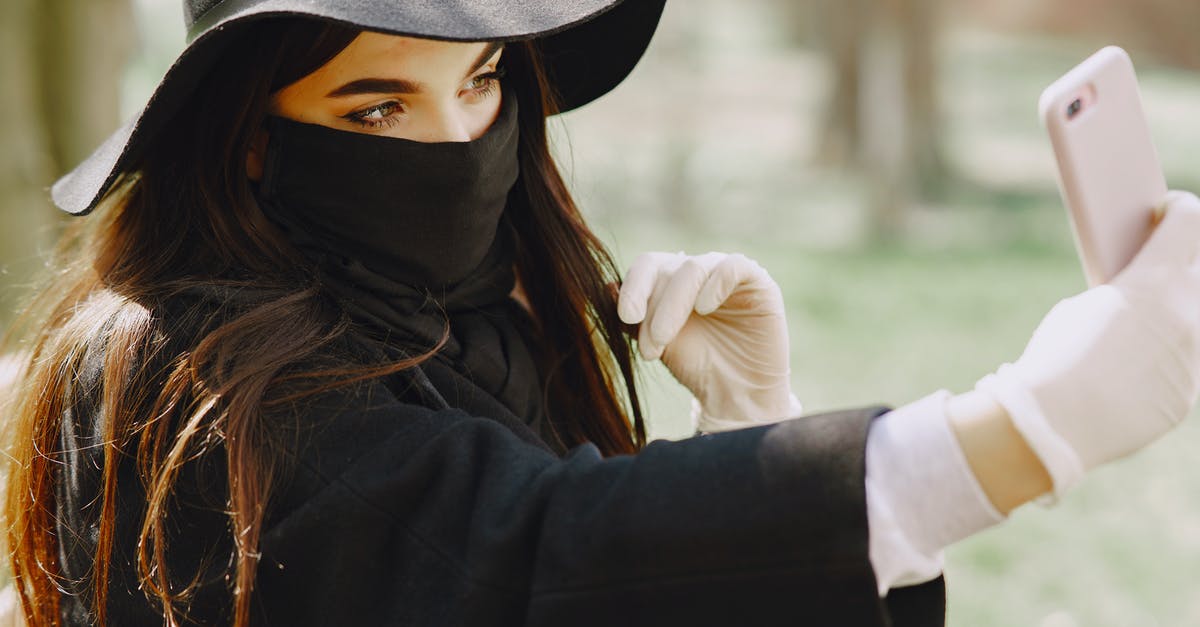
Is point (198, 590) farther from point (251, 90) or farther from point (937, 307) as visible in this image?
point (937, 307)

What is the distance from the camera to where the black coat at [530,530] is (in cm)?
133

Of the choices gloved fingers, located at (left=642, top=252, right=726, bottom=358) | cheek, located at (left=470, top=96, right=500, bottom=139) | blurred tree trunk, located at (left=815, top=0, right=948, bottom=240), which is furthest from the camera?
blurred tree trunk, located at (left=815, top=0, right=948, bottom=240)

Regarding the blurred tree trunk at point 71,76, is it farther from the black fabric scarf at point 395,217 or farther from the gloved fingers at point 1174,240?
the gloved fingers at point 1174,240

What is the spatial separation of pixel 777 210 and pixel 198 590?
974 cm

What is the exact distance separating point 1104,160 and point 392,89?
3.14 ft

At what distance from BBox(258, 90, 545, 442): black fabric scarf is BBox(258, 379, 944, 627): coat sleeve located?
30 cm

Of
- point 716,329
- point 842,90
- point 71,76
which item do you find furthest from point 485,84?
point 842,90

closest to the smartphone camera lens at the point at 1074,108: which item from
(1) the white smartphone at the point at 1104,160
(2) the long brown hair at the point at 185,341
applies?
(1) the white smartphone at the point at 1104,160

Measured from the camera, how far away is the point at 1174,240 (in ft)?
4.44

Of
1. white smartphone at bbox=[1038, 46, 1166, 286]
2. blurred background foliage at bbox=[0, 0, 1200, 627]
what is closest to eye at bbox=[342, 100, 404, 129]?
blurred background foliage at bbox=[0, 0, 1200, 627]

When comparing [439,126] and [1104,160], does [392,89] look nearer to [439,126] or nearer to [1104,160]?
[439,126]

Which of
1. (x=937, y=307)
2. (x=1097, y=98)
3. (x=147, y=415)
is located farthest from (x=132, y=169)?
(x=937, y=307)

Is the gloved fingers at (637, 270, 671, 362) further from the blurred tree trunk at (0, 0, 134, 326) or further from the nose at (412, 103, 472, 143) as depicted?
the blurred tree trunk at (0, 0, 134, 326)

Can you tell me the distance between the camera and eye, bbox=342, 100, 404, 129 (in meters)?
1.80
